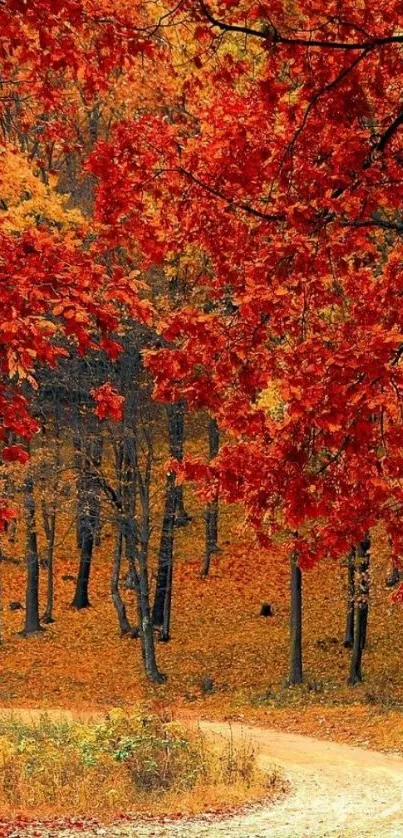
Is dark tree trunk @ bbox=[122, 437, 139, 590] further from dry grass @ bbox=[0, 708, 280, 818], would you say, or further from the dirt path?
dry grass @ bbox=[0, 708, 280, 818]

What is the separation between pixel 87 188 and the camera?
3105 centimetres

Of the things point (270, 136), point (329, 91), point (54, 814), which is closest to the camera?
point (329, 91)

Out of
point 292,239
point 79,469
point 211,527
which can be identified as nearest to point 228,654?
point 79,469

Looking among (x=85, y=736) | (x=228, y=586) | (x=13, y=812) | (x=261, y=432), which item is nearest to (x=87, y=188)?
(x=228, y=586)

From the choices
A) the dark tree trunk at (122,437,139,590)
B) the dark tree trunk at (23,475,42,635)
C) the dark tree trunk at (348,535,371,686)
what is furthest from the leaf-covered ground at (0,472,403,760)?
the dark tree trunk at (122,437,139,590)

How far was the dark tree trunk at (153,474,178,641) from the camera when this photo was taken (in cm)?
2815

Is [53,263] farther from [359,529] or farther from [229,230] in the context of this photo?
[359,529]

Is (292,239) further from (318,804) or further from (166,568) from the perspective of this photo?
(166,568)

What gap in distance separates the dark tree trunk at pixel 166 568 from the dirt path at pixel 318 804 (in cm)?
974

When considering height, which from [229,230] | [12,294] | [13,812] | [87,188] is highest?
[87,188]

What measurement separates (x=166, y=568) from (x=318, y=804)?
1717 centimetres

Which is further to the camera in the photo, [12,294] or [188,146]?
[188,146]

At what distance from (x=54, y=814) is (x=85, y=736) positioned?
3.04 metres

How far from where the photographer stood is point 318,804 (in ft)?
43.8
